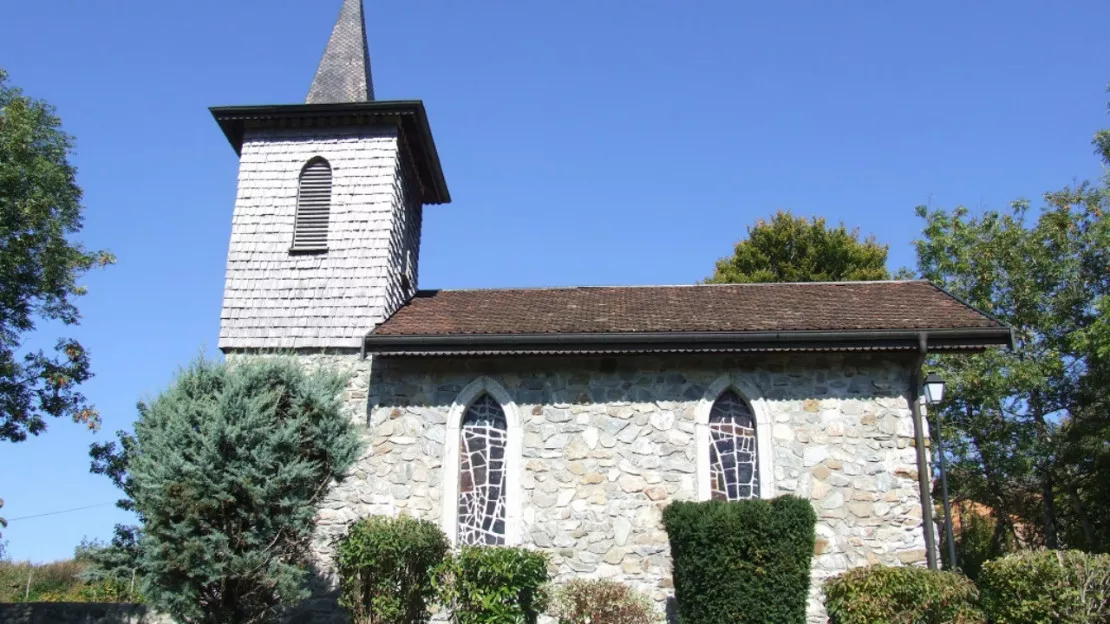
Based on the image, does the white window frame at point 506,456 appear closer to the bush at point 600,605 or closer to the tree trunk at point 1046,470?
the bush at point 600,605

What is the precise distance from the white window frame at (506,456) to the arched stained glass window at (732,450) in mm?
2653

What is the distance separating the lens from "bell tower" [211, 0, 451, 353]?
13.5 m

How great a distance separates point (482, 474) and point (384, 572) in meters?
2.69

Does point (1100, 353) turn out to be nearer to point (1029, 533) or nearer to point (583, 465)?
point (1029, 533)

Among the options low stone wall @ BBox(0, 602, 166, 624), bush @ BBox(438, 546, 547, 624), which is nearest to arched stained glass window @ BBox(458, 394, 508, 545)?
bush @ BBox(438, 546, 547, 624)

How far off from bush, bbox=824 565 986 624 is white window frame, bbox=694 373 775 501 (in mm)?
A: 2119

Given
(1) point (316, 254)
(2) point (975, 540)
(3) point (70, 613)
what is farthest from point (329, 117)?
(2) point (975, 540)

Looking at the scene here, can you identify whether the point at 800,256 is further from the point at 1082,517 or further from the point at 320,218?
the point at 320,218

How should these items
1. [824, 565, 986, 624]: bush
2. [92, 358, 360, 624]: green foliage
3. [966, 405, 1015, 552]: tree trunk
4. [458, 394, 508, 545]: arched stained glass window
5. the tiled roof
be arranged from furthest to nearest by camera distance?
1. [966, 405, 1015, 552]: tree trunk
2. the tiled roof
3. [458, 394, 508, 545]: arched stained glass window
4. [92, 358, 360, 624]: green foliage
5. [824, 565, 986, 624]: bush

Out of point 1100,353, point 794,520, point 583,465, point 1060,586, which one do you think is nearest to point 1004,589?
point 1060,586

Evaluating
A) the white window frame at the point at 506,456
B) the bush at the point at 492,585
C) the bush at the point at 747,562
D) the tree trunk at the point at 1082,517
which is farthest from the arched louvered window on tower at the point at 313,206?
the tree trunk at the point at 1082,517

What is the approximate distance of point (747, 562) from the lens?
920cm

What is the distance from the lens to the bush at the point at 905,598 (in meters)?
8.94

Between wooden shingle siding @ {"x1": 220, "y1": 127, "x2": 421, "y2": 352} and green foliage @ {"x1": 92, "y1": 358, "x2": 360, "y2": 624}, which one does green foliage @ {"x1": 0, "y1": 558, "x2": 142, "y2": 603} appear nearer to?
wooden shingle siding @ {"x1": 220, "y1": 127, "x2": 421, "y2": 352}
